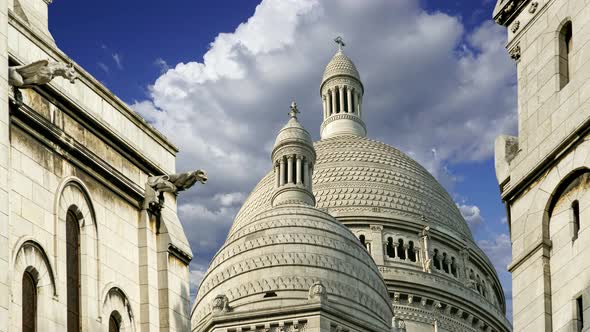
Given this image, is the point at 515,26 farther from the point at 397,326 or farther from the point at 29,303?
the point at 397,326

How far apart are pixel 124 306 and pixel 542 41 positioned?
881 centimetres

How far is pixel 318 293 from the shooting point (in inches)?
2611

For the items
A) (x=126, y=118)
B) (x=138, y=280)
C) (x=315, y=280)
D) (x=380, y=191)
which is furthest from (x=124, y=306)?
(x=380, y=191)

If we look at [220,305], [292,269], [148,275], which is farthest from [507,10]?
[292,269]

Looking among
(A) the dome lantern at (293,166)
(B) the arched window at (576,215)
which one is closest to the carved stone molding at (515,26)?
(B) the arched window at (576,215)

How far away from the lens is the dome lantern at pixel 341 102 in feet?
393

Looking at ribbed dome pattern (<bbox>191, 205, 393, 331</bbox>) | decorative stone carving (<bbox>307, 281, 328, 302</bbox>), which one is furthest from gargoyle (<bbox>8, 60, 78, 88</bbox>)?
ribbed dome pattern (<bbox>191, 205, 393, 331</bbox>)

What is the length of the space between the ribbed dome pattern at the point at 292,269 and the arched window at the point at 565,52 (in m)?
38.4

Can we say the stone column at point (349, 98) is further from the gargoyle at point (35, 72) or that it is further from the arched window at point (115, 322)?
the gargoyle at point (35, 72)

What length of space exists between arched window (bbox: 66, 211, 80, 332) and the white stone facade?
8 cm

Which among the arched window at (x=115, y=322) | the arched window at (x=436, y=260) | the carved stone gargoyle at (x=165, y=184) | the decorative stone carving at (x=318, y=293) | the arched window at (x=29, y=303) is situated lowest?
the arched window at (x=29, y=303)

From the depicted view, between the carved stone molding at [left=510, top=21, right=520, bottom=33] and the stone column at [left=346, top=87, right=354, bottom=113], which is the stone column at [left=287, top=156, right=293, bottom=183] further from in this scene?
the carved stone molding at [left=510, top=21, right=520, bottom=33]

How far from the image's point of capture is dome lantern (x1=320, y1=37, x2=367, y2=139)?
393ft

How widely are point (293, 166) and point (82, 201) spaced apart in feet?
175
